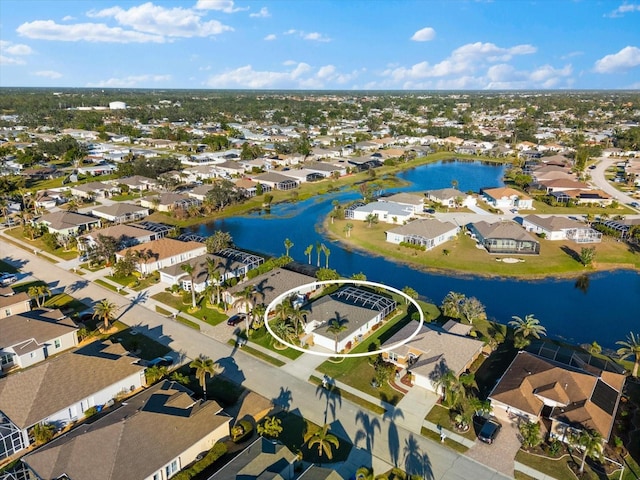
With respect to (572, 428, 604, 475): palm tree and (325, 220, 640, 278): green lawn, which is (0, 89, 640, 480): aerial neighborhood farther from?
(325, 220, 640, 278): green lawn

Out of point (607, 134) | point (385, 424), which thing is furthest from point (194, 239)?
point (607, 134)

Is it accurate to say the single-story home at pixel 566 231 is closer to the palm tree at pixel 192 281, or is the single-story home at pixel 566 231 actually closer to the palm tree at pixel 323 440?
the palm tree at pixel 192 281

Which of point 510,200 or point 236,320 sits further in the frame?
point 510,200

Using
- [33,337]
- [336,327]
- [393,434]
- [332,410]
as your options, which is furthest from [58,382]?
[393,434]

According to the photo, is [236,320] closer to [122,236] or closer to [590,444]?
[122,236]

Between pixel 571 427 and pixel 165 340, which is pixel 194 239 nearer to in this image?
pixel 165 340
